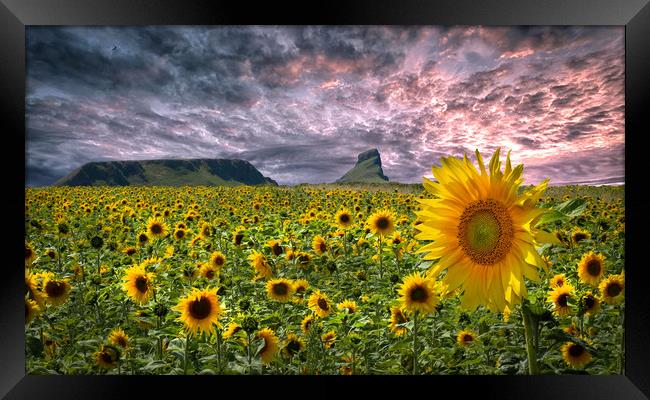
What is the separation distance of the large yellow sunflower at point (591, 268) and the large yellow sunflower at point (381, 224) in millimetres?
1211

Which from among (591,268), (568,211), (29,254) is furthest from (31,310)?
(591,268)

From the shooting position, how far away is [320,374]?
2781mm

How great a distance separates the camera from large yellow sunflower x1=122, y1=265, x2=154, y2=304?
269 cm

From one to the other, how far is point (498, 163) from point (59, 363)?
2821mm

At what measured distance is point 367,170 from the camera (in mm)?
3268

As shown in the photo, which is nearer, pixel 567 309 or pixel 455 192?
pixel 455 192

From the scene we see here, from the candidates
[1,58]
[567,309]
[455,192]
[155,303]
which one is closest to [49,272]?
[155,303]

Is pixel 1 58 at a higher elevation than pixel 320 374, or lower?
higher

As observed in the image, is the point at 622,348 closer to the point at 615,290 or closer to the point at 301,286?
the point at 615,290

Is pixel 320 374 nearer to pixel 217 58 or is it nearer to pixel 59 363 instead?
pixel 59 363

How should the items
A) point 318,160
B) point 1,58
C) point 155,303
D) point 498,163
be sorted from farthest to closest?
1. point 318,160
2. point 1,58
3. point 155,303
4. point 498,163

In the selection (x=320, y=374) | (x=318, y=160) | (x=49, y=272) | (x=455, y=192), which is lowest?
(x=320, y=374)

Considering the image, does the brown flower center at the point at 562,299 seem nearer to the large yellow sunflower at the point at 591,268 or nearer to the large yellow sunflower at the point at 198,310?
the large yellow sunflower at the point at 591,268

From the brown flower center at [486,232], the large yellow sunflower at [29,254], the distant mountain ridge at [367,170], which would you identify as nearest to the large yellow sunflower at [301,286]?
the distant mountain ridge at [367,170]
